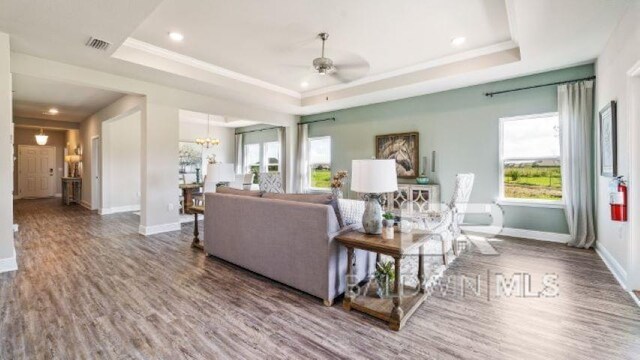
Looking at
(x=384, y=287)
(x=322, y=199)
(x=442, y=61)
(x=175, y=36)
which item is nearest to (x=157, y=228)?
(x=175, y=36)

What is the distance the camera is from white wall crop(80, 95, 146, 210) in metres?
5.85

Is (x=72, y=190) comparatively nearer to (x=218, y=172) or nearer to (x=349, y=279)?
(x=218, y=172)

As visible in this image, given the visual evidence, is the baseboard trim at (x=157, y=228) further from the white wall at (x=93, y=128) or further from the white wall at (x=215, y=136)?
the white wall at (x=215, y=136)

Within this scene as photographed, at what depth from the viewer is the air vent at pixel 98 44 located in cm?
343

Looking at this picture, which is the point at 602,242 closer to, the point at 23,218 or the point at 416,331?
the point at 416,331

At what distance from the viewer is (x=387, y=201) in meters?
5.76

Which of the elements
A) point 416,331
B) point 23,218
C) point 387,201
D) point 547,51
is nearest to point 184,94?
point 387,201

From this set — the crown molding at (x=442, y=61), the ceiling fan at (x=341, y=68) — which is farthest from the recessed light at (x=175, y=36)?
the crown molding at (x=442, y=61)

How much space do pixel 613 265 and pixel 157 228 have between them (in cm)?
659

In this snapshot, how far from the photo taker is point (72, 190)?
29.9 ft

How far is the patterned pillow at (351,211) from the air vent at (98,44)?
11.3 ft

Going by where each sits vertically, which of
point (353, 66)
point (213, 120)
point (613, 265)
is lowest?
point (613, 265)

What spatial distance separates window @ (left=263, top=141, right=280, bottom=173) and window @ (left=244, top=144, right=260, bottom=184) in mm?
415

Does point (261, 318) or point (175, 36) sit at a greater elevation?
point (175, 36)
